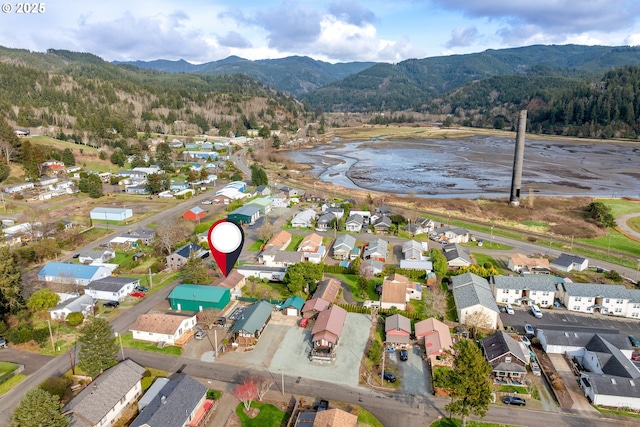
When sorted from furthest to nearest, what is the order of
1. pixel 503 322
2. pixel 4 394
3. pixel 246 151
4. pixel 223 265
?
pixel 246 151
pixel 503 322
pixel 4 394
pixel 223 265

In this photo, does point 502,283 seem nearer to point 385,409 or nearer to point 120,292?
point 385,409

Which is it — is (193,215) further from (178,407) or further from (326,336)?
(178,407)

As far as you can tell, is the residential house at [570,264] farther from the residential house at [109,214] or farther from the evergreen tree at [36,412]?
the residential house at [109,214]

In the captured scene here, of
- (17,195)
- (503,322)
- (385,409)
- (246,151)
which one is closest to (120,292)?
(385,409)

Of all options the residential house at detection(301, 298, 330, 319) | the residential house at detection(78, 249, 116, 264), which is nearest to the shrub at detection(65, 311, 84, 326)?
the residential house at detection(78, 249, 116, 264)

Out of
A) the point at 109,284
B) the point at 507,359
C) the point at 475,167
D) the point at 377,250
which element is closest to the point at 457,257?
the point at 377,250

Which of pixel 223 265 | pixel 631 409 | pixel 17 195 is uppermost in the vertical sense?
pixel 223 265

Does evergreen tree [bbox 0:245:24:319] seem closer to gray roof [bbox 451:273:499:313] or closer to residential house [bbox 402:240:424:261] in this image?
gray roof [bbox 451:273:499:313]
